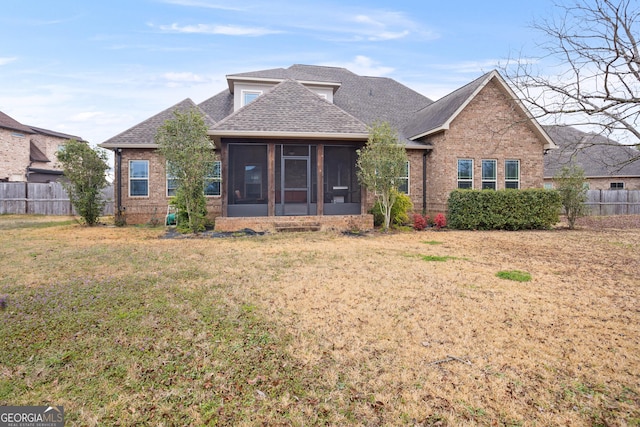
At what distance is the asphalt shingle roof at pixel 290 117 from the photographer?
12.2m

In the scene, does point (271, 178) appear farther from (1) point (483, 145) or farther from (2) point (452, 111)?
(1) point (483, 145)

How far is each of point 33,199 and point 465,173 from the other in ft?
81.9

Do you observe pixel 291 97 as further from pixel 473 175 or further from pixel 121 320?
pixel 121 320

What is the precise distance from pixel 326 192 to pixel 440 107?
7.22 m

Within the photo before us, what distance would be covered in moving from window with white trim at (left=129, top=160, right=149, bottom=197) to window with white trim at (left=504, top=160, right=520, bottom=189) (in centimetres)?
1618

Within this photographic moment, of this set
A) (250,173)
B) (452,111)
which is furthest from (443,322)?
(250,173)

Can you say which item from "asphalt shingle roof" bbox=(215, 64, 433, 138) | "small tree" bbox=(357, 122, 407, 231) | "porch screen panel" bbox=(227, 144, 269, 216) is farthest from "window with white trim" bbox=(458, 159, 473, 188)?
"porch screen panel" bbox=(227, 144, 269, 216)

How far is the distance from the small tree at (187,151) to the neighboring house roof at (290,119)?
64cm

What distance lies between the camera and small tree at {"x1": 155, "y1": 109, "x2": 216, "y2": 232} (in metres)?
11.0

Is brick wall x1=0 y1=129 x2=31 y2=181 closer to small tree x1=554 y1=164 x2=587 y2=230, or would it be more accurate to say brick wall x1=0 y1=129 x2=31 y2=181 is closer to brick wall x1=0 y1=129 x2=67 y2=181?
brick wall x1=0 y1=129 x2=67 y2=181

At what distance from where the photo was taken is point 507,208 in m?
12.8

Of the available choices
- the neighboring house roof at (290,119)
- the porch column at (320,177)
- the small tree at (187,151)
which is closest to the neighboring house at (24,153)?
the small tree at (187,151)

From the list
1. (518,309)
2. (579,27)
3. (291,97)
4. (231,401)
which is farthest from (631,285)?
(291,97)

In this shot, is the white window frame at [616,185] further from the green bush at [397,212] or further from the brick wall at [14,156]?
the brick wall at [14,156]
